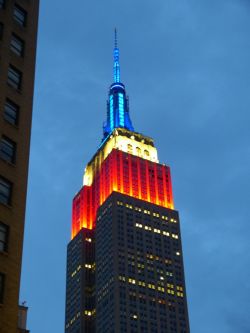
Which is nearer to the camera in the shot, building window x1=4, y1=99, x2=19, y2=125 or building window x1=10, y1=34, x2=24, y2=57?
building window x1=4, y1=99, x2=19, y2=125

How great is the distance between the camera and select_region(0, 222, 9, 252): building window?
4575cm

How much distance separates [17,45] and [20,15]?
12.8 feet

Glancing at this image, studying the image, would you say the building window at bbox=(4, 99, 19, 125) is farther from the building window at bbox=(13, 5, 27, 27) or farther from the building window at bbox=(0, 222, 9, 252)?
the building window at bbox=(13, 5, 27, 27)

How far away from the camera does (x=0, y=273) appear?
44281 mm

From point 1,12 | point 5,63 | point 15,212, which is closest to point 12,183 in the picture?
point 15,212

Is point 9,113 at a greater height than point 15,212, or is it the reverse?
point 9,113

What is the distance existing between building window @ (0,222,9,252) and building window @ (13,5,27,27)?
2086 cm

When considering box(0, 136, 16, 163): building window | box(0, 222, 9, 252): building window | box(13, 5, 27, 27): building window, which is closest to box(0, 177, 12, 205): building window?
box(0, 136, 16, 163): building window

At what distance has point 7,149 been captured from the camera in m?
50.9

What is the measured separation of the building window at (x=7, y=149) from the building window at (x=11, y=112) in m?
1.86

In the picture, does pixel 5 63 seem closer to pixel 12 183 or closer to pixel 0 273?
pixel 12 183

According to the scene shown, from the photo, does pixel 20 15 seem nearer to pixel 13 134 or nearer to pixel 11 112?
pixel 11 112

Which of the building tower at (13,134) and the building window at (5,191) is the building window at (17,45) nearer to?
the building tower at (13,134)

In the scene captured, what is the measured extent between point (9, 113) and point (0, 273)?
555 inches
